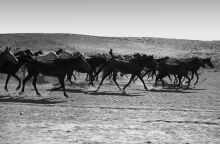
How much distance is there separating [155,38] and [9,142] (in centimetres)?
10609

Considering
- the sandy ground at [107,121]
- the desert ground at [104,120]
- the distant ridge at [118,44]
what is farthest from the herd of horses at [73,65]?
the distant ridge at [118,44]

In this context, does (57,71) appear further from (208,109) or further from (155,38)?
(155,38)

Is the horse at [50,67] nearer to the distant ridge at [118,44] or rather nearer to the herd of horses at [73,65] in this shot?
the herd of horses at [73,65]

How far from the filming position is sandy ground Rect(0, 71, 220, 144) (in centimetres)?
834

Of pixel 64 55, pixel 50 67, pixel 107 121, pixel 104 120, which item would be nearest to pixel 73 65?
pixel 50 67

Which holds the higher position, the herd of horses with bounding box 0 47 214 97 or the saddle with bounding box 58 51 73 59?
the saddle with bounding box 58 51 73 59

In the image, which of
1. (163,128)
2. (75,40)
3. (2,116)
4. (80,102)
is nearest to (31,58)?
(80,102)

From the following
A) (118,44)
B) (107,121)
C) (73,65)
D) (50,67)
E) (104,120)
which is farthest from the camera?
(118,44)

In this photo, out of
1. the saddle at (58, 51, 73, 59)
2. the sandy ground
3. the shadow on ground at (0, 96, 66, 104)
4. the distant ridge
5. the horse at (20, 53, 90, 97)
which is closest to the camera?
the sandy ground

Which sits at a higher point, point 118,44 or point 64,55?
point 118,44

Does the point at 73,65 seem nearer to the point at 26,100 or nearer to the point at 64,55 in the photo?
the point at 26,100

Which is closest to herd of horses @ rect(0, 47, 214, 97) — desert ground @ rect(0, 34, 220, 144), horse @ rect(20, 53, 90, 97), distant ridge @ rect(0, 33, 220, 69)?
horse @ rect(20, 53, 90, 97)

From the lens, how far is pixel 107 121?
34.1 feet

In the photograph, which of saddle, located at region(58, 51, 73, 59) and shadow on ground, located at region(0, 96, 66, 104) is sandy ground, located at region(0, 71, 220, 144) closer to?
shadow on ground, located at region(0, 96, 66, 104)
